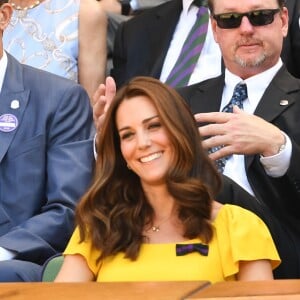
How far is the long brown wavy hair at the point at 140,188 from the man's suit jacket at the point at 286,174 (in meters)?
0.53

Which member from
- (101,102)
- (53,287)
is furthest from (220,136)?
(53,287)

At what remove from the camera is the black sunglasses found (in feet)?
13.1

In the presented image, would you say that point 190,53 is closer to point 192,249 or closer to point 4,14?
point 4,14

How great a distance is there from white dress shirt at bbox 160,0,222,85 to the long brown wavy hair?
1436mm

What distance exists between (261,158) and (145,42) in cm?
149

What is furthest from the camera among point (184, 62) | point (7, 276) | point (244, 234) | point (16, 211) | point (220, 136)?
point (184, 62)

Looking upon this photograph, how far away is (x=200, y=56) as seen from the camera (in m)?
4.76

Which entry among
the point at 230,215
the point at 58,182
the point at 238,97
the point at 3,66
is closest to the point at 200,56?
the point at 238,97

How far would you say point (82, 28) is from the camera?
16.1ft

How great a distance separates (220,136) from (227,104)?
0.48 meters

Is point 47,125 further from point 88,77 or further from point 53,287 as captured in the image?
point 53,287

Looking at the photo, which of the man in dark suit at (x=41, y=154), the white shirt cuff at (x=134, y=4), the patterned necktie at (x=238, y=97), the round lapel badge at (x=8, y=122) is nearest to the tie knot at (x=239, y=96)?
the patterned necktie at (x=238, y=97)

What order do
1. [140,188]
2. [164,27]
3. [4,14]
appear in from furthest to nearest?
1. [164,27]
2. [4,14]
3. [140,188]

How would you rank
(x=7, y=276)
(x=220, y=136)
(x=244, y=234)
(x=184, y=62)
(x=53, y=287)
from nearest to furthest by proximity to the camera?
A: (x=53, y=287), (x=244, y=234), (x=7, y=276), (x=220, y=136), (x=184, y=62)
